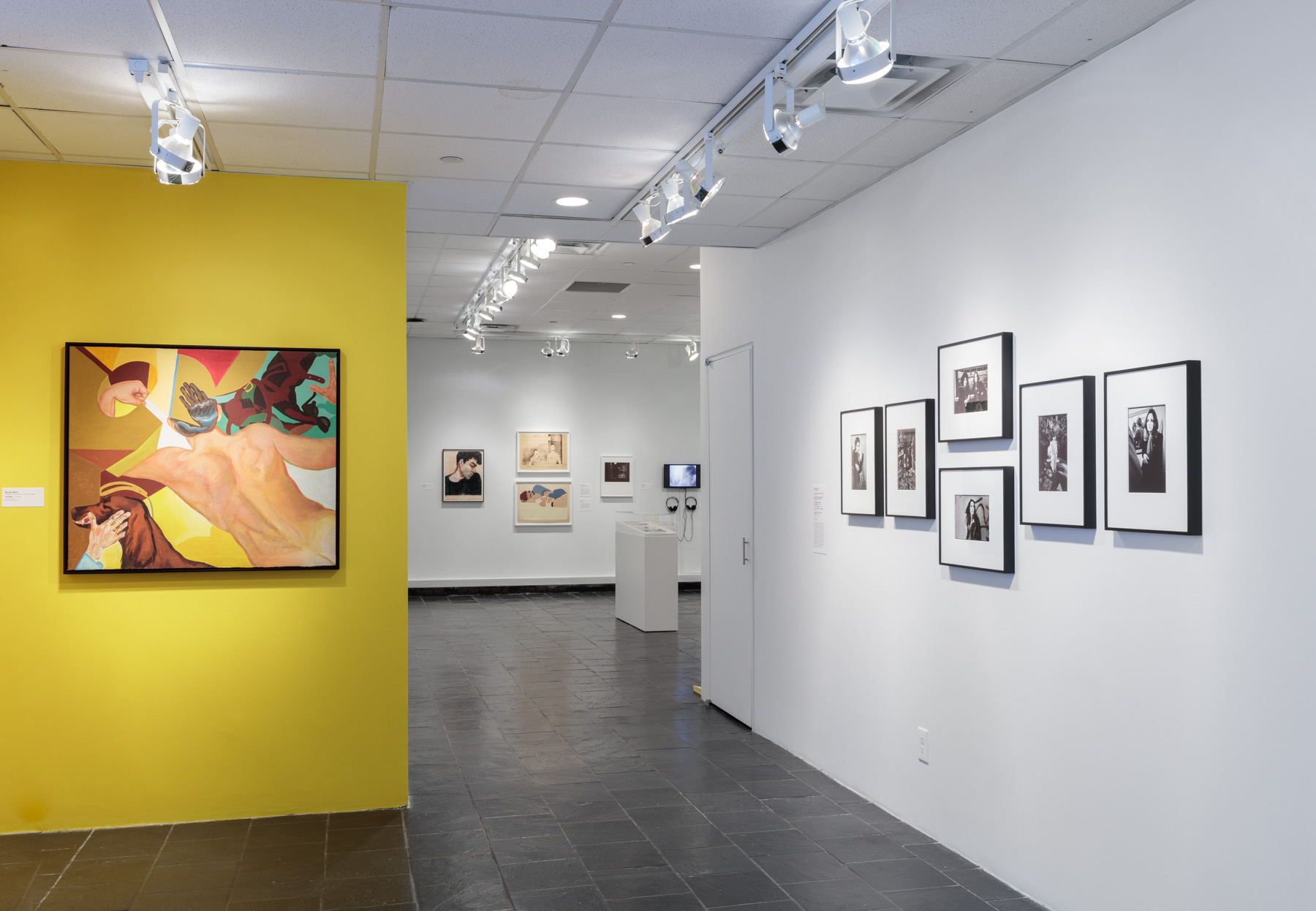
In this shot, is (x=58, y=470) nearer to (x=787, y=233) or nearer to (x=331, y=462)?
(x=331, y=462)

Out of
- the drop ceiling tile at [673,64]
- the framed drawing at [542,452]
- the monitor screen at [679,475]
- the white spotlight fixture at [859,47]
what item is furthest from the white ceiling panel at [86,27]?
the monitor screen at [679,475]

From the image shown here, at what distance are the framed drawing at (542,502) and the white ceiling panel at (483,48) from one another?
10362 mm

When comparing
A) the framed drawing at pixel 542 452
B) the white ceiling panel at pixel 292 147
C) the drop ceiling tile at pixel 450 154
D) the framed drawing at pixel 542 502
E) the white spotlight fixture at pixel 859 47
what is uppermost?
the white ceiling panel at pixel 292 147

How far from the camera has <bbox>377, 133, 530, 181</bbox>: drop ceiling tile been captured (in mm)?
4348

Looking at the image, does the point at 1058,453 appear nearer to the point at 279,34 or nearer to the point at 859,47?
A: the point at 859,47

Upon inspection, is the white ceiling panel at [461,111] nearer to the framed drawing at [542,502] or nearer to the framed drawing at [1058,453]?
the framed drawing at [1058,453]

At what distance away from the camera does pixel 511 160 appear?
4594 millimetres

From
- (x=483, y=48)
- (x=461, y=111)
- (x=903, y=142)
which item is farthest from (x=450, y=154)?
(x=903, y=142)

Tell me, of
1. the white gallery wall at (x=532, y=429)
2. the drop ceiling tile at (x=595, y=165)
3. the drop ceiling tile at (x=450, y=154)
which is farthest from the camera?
the white gallery wall at (x=532, y=429)

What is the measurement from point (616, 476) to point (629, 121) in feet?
33.9

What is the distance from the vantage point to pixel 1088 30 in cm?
324

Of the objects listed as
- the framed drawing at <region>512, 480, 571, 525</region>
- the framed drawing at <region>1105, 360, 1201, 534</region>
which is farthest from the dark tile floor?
the framed drawing at <region>512, 480, 571, 525</region>

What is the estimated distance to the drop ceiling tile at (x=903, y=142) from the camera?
4137 millimetres

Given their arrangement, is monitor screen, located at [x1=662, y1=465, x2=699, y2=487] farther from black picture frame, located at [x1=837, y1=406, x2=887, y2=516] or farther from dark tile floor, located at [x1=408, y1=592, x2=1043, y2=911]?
black picture frame, located at [x1=837, y1=406, x2=887, y2=516]
